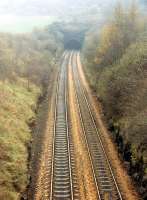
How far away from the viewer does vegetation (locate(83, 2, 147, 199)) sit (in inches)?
1257

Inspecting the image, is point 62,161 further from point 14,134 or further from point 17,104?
point 17,104

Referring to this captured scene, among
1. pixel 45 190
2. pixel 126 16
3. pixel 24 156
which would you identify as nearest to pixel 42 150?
pixel 24 156

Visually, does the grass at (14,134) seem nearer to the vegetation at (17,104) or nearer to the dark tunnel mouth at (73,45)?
the vegetation at (17,104)

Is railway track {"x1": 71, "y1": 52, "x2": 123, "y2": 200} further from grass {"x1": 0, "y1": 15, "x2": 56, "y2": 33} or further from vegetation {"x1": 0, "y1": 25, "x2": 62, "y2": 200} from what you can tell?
grass {"x1": 0, "y1": 15, "x2": 56, "y2": 33}

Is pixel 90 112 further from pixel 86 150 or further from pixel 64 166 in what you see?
pixel 64 166

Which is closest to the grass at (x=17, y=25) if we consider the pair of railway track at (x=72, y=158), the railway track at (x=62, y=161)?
the pair of railway track at (x=72, y=158)

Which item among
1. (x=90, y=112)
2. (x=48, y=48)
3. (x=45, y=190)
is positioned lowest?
(x=45, y=190)

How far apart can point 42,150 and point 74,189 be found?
28.6ft

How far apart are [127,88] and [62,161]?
1234 cm

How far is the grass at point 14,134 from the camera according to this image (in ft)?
93.5

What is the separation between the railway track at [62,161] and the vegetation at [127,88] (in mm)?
5121

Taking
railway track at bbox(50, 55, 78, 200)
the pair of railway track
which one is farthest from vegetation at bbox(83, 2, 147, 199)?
railway track at bbox(50, 55, 78, 200)

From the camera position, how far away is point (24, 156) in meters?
33.7

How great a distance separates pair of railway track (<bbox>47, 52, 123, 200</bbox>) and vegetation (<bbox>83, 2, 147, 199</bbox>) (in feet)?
7.00
